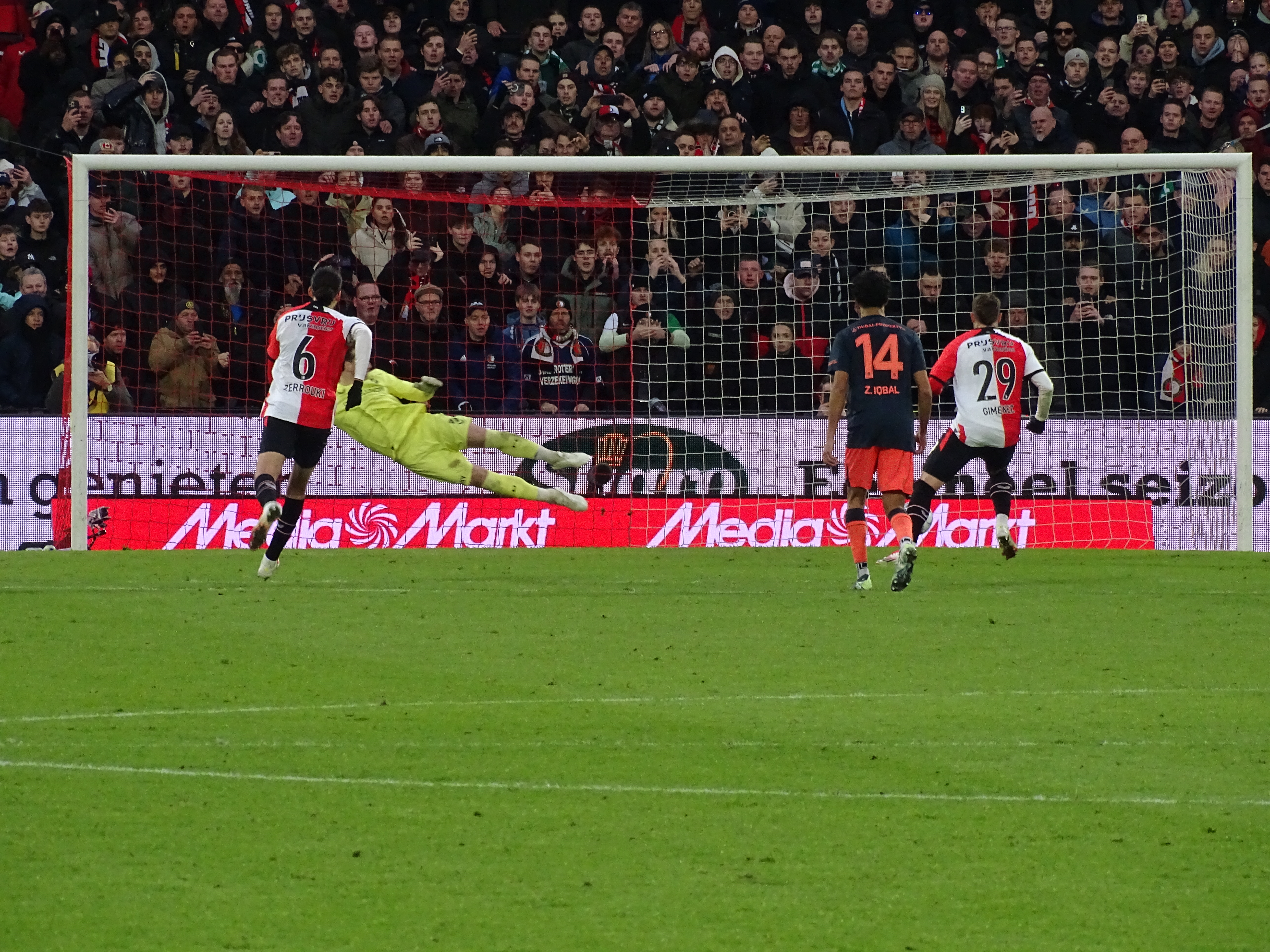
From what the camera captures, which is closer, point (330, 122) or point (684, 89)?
point (330, 122)

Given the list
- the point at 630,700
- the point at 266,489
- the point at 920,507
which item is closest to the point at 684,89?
the point at 920,507

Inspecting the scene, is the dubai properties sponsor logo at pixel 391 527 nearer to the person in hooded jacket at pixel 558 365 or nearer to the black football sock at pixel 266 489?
the person in hooded jacket at pixel 558 365

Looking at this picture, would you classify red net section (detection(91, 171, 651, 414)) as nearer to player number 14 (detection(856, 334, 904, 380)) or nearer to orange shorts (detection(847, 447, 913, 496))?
orange shorts (detection(847, 447, 913, 496))

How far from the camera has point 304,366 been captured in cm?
A: 1225

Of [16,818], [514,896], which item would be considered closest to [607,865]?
[514,896]

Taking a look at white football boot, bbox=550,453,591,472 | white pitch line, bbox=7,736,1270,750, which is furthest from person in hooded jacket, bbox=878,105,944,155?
white pitch line, bbox=7,736,1270,750

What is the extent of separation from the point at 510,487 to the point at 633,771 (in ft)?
23.7

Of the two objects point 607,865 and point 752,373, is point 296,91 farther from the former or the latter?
point 607,865

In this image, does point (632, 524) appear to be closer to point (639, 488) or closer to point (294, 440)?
point (639, 488)

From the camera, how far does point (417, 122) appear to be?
18.3 meters

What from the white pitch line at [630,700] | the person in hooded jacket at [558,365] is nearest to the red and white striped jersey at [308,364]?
the person in hooded jacket at [558,365]

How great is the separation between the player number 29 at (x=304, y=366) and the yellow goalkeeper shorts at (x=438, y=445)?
1.64m

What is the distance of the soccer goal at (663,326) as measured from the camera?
15922mm

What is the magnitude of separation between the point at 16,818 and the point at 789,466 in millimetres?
10839
